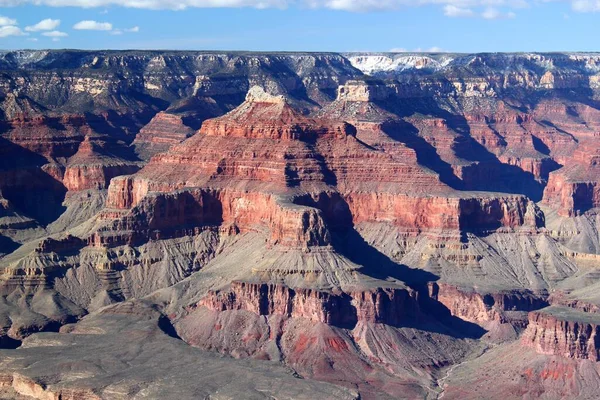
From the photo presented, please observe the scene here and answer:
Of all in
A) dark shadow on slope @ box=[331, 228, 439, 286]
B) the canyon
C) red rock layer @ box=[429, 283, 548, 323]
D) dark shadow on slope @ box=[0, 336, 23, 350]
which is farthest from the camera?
dark shadow on slope @ box=[331, 228, 439, 286]

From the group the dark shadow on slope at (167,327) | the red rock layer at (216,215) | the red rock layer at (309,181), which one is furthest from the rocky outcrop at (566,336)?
the dark shadow on slope at (167,327)

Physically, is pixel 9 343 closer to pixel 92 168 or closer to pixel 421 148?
pixel 92 168

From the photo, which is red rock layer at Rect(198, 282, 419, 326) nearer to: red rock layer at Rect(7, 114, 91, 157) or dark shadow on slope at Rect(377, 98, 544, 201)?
red rock layer at Rect(7, 114, 91, 157)

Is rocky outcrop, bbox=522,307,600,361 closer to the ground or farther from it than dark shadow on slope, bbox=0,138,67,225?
closer to the ground

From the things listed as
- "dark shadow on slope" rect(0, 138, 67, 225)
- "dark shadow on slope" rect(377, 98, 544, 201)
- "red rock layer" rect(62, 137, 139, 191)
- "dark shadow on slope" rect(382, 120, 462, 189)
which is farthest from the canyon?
"dark shadow on slope" rect(377, 98, 544, 201)

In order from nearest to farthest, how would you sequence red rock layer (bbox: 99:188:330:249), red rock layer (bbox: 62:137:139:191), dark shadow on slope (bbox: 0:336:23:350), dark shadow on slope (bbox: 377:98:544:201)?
dark shadow on slope (bbox: 0:336:23:350) → red rock layer (bbox: 99:188:330:249) → red rock layer (bbox: 62:137:139:191) → dark shadow on slope (bbox: 377:98:544:201)

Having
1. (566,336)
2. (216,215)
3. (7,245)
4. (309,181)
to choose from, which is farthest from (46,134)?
(566,336)

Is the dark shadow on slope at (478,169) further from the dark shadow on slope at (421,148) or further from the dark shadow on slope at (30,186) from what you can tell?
the dark shadow on slope at (30,186)

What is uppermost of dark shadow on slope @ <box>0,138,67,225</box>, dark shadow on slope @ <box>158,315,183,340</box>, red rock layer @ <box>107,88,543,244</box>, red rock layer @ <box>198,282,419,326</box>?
red rock layer @ <box>107,88,543,244</box>
